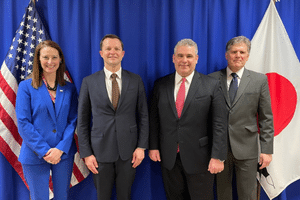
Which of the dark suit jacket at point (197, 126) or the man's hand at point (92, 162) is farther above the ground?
the dark suit jacket at point (197, 126)

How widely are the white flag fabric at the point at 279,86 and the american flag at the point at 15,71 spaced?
7.29ft

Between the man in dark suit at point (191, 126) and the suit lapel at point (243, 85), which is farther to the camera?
the suit lapel at point (243, 85)

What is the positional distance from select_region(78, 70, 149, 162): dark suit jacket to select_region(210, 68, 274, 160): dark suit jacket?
84 cm

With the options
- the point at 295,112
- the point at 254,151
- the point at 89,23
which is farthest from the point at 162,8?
the point at 295,112

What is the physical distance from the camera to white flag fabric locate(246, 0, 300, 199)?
2150mm

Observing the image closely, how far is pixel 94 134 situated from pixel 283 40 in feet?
7.56

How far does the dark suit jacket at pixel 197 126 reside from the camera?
160cm

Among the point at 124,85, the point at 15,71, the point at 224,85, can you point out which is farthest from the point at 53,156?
the point at 224,85

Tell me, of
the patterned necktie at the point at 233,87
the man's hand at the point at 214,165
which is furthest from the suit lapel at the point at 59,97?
the patterned necktie at the point at 233,87

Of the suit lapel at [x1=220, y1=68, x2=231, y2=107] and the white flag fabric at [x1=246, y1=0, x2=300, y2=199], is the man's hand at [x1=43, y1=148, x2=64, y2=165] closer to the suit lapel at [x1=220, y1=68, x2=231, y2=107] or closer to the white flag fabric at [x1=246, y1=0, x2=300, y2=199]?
the suit lapel at [x1=220, y1=68, x2=231, y2=107]

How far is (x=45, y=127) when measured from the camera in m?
1.58

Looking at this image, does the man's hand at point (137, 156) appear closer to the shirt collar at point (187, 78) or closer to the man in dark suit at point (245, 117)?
the shirt collar at point (187, 78)

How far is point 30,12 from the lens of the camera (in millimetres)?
2006

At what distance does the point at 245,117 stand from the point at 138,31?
1.40m
